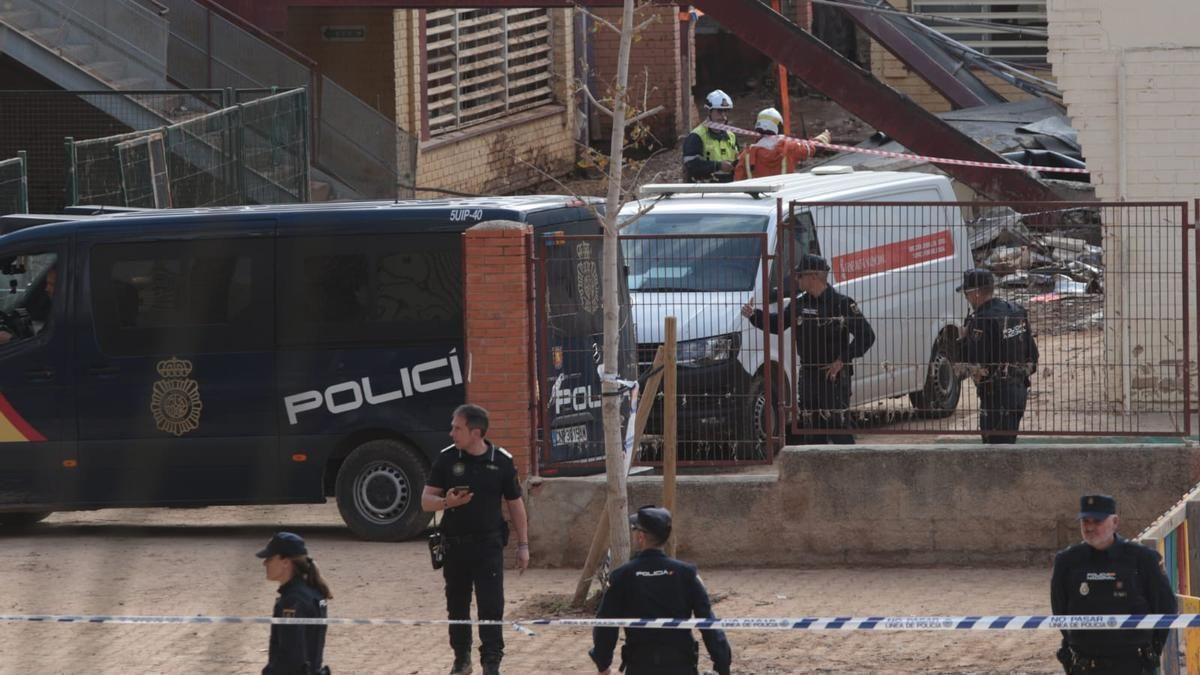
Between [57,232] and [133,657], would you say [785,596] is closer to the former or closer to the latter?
[133,657]

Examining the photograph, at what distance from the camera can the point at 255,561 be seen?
12445 millimetres

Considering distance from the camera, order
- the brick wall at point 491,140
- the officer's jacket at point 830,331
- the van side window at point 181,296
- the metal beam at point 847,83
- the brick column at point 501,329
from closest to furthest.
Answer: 1. the brick column at point 501,329
2. the officer's jacket at point 830,331
3. the van side window at point 181,296
4. the metal beam at point 847,83
5. the brick wall at point 491,140

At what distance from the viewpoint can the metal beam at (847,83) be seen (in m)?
19.5

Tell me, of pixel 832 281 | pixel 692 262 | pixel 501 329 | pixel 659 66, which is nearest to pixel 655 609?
pixel 501 329

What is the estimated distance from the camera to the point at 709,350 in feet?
43.4

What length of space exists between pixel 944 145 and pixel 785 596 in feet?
30.3

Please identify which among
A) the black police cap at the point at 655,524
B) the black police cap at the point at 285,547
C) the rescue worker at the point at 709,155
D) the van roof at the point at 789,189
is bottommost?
the black police cap at the point at 285,547

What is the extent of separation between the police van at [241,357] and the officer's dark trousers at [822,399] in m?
2.05

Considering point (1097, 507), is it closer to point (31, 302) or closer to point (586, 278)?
point (586, 278)

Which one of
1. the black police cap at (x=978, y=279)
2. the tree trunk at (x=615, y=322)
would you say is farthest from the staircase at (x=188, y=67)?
the tree trunk at (x=615, y=322)

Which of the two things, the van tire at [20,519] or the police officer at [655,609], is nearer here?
the police officer at [655,609]

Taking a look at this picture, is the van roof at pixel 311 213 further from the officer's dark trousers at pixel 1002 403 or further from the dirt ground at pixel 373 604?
the officer's dark trousers at pixel 1002 403

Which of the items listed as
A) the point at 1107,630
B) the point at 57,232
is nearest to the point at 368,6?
the point at 57,232

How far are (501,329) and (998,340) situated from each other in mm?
3226
